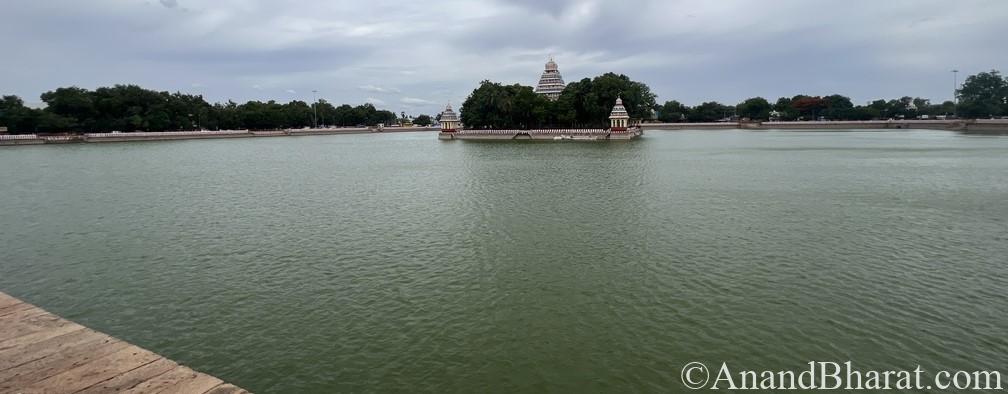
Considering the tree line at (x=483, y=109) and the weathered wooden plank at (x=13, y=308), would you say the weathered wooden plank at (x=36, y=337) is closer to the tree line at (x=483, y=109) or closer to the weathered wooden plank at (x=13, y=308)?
the weathered wooden plank at (x=13, y=308)

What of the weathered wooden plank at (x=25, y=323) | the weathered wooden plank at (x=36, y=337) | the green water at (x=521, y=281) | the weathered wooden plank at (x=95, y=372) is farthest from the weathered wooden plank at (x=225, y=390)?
the weathered wooden plank at (x=25, y=323)

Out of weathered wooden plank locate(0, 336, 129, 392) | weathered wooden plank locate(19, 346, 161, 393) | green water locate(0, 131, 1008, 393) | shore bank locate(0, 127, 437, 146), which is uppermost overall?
shore bank locate(0, 127, 437, 146)

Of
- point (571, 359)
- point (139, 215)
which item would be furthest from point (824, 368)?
point (139, 215)

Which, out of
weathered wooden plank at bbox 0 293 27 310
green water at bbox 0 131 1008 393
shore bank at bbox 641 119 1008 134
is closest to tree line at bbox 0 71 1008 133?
shore bank at bbox 641 119 1008 134

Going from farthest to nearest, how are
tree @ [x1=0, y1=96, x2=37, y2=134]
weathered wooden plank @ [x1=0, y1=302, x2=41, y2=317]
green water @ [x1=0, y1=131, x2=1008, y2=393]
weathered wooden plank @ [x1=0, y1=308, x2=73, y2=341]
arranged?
tree @ [x1=0, y1=96, x2=37, y2=134], weathered wooden plank @ [x1=0, y1=302, x2=41, y2=317], green water @ [x1=0, y1=131, x2=1008, y2=393], weathered wooden plank @ [x1=0, y1=308, x2=73, y2=341]

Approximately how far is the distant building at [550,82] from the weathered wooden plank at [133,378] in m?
125

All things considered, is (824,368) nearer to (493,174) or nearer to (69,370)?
(69,370)

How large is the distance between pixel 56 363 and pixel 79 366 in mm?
366

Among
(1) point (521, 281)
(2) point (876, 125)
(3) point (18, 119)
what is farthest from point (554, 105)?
(3) point (18, 119)

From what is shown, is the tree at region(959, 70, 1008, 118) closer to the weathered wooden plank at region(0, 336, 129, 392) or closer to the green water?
the green water

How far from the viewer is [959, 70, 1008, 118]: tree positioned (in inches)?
4916

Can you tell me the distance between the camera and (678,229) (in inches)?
712

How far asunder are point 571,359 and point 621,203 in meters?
14.9

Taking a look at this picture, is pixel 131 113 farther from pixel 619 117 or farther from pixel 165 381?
pixel 165 381
